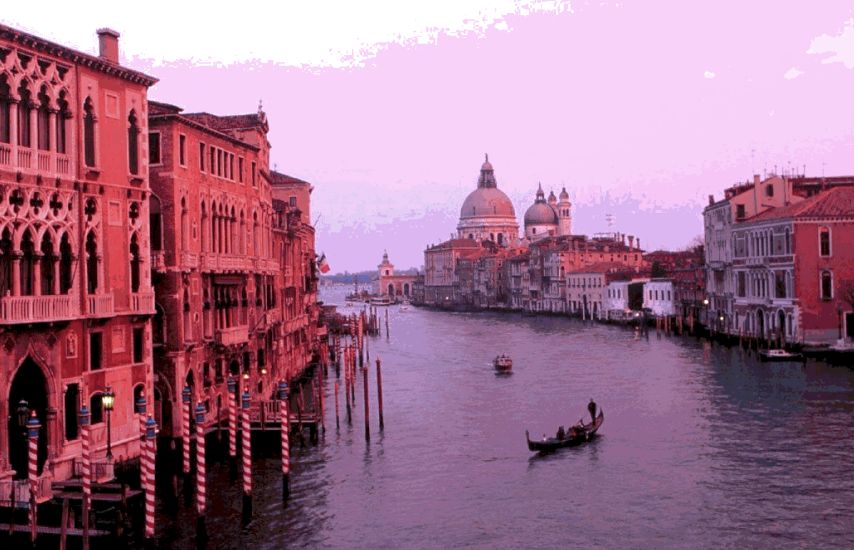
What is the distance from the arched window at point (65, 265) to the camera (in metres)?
16.9

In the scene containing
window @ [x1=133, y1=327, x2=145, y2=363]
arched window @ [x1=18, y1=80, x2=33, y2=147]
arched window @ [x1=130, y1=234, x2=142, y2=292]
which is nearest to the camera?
arched window @ [x1=18, y1=80, x2=33, y2=147]

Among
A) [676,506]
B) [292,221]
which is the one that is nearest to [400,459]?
[676,506]

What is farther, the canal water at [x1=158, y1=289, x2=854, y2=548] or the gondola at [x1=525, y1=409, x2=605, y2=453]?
the gondola at [x1=525, y1=409, x2=605, y2=453]

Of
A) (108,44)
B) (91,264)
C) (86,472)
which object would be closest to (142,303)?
(91,264)

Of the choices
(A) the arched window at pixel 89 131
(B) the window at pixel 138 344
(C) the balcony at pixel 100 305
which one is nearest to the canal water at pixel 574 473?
(B) the window at pixel 138 344

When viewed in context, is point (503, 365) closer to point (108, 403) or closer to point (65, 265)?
point (108, 403)

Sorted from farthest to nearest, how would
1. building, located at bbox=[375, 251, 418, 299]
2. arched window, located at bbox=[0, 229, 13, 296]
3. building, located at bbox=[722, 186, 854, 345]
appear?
building, located at bbox=[375, 251, 418, 299]
building, located at bbox=[722, 186, 854, 345]
arched window, located at bbox=[0, 229, 13, 296]

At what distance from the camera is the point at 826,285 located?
4350 cm

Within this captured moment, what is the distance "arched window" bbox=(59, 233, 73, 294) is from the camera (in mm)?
16906

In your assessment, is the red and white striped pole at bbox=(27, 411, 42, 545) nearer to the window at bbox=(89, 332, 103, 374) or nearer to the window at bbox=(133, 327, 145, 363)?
the window at bbox=(89, 332, 103, 374)

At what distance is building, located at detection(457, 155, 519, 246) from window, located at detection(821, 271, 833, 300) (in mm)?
101841

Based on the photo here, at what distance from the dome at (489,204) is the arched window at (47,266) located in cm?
13288

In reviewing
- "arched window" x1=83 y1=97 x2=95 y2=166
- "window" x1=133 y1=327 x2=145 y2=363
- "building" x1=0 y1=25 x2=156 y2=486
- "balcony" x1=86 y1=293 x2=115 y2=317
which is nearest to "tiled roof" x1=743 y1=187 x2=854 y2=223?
"window" x1=133 y1=327 x2=145 y2=363

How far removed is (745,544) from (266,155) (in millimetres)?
18633
